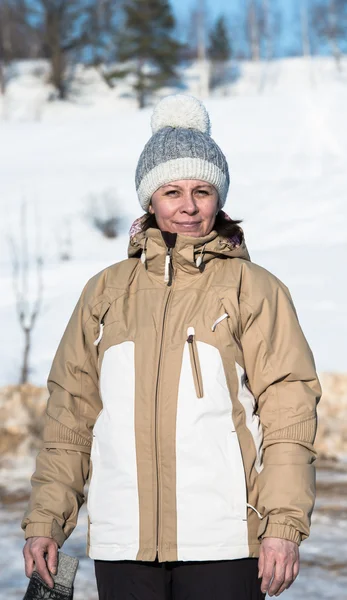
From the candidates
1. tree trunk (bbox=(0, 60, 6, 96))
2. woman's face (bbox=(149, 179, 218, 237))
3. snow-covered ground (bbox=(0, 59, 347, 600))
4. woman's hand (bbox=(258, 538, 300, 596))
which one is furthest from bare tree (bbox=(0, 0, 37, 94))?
woman's hand (bbox=(258, 538, 300, 596))

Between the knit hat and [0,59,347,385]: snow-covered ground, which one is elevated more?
[0,59,347,385]: snow-covered ground

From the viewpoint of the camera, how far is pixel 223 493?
200 cm

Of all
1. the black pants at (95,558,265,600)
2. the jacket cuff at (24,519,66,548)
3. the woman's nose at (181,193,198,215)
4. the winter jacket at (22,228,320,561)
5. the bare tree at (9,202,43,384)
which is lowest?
the black pants at (95,558,265,600)

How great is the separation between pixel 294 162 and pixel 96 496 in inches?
860

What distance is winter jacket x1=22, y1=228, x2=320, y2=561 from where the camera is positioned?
6.55 ft

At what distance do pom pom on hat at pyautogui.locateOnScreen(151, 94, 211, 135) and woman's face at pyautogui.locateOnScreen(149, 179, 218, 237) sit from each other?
0.63ft

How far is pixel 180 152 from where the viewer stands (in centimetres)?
231

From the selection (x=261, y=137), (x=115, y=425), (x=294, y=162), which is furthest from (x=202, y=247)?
(x=261, y=137)

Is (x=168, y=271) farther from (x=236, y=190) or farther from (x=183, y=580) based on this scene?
(x=236, y=190)

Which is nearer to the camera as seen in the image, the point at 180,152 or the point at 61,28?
the point at 180,152

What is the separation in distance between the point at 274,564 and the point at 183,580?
19cm

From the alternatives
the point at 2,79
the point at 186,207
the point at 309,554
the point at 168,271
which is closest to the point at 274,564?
the point at 168,271

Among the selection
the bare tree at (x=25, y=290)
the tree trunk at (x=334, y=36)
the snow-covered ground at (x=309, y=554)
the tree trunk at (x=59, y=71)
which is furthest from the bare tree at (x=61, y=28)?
the snow-covered ground at (x=309, y=554)

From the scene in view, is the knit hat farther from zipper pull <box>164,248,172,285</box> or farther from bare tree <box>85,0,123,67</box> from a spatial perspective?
bare tree <box>85,0,123,67</box>
